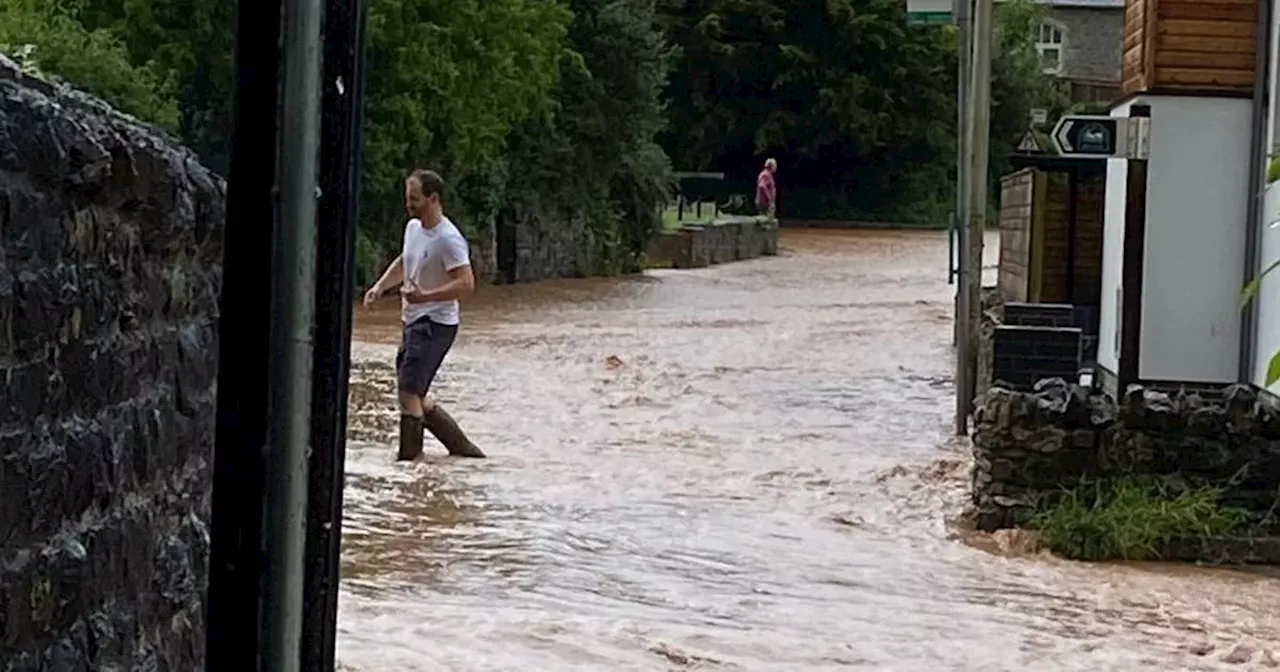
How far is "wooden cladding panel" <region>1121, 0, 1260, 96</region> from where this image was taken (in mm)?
12289

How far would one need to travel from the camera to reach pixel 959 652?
A: 24.6 feet

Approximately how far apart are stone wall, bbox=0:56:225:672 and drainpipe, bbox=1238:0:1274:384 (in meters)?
8.68

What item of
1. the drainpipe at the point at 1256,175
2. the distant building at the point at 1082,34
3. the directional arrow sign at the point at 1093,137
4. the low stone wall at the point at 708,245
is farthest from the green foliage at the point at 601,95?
the distant building at the point at 1082,34

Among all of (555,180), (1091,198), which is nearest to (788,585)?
(1091,198)

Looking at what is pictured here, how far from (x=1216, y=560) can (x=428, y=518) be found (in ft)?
12.8

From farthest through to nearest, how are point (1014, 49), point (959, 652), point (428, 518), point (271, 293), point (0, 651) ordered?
point (1014, 49) → point (428, 518) → point (959, 652) → point (0, 651) → point (271, 293)

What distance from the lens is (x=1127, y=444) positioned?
33.1ft

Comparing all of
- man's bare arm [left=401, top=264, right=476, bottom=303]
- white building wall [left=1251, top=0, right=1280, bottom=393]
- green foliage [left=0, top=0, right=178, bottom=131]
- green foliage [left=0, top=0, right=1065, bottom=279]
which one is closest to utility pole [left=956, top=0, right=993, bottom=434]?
white building wall [left=1251, top=0, right=1280, bottom=393]

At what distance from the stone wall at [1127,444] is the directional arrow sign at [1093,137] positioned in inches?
79.0

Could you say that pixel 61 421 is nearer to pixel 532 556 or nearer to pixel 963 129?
pixel 532 556

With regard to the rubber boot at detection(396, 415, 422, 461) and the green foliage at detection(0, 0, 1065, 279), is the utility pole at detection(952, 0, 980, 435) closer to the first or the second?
the rubber boot at detection(396, 415, 422, 461)

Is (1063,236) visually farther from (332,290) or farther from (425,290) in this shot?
(332,290)

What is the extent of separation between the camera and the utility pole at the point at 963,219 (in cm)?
1442

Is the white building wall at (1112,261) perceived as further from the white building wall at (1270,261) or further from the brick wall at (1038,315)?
the white building wall at (1270,261)
